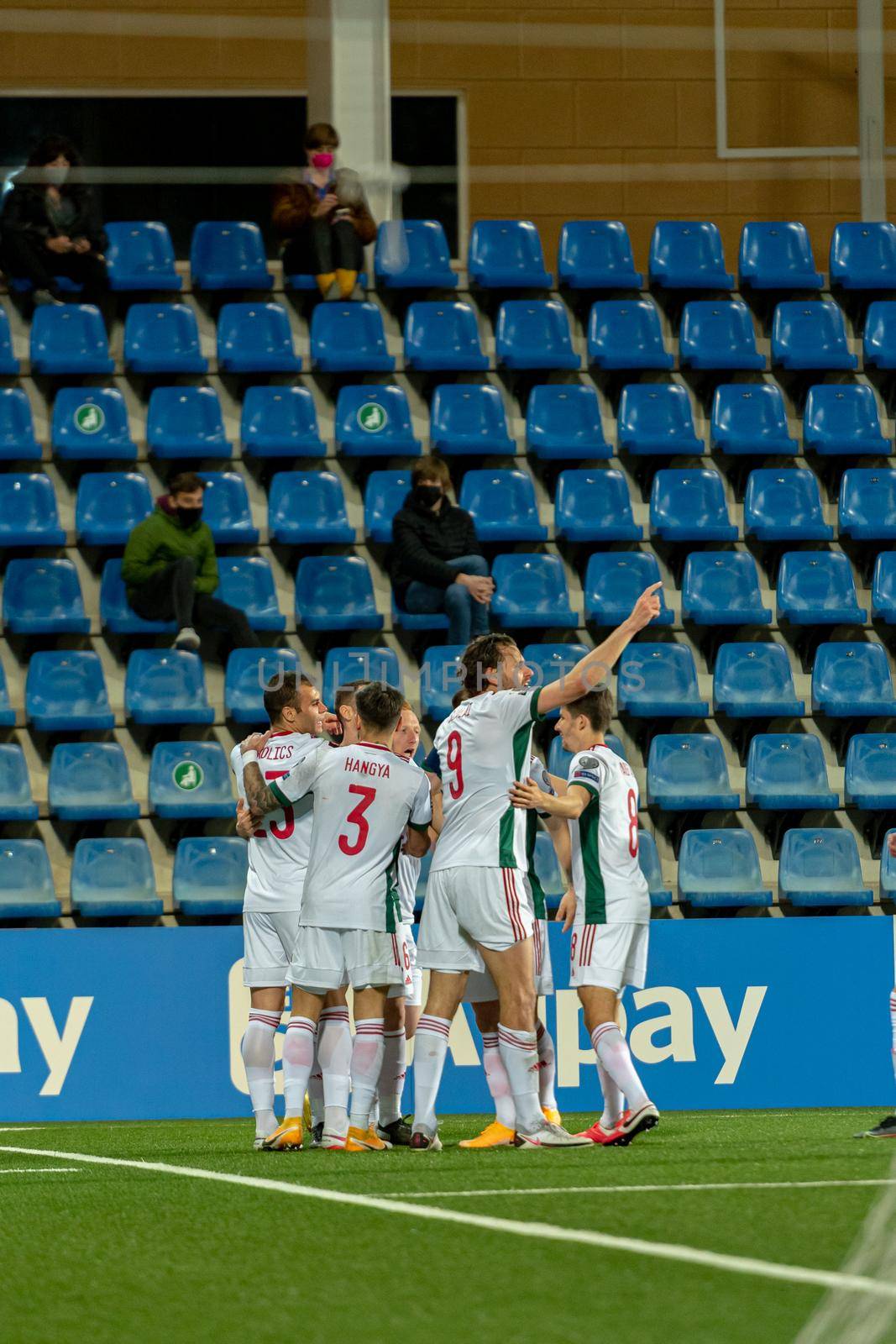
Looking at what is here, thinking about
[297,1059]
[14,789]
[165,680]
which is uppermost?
[165,680]

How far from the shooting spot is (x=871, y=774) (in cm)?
1164

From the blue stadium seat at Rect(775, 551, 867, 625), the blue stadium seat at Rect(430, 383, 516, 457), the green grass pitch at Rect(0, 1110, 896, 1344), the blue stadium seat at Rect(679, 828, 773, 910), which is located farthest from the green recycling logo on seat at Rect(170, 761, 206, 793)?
the green grass pitch at Rect(0, 1110, 896, 1344)

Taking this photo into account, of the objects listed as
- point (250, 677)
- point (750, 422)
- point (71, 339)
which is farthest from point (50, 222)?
point (750, 422)

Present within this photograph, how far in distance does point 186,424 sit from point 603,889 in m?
6.22

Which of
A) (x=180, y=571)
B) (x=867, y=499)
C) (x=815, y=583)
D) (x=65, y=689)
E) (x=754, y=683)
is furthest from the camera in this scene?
(x=867, y=499)

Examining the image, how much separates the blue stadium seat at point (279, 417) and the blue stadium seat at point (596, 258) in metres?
2.20

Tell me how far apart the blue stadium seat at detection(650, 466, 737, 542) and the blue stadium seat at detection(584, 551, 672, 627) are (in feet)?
1.19

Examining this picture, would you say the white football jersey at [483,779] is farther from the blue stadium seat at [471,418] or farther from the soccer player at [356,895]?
the blue stadium seat at [471,418]

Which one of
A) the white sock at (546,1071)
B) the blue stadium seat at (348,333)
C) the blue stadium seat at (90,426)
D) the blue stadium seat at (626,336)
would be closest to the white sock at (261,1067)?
the white sock at (546,1071)

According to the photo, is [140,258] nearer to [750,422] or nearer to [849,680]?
[750,422]

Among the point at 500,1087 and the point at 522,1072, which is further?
the point at 500,1087

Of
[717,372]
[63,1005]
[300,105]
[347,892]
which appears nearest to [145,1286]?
[347,892]

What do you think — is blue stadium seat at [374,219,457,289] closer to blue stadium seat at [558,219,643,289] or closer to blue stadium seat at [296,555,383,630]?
blue stadium seat at [558,219,643,289]

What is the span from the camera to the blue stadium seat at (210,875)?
10.4 m
